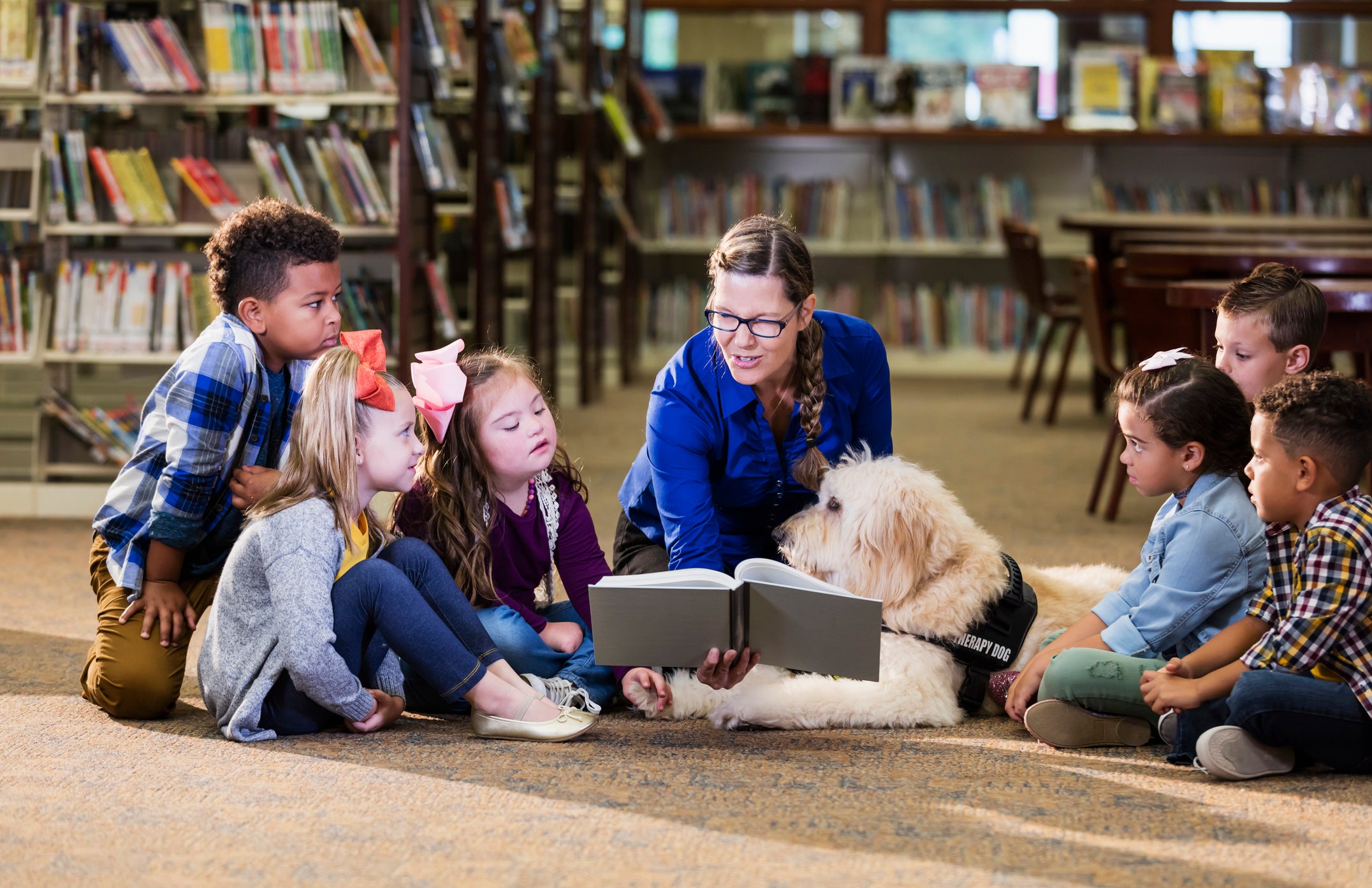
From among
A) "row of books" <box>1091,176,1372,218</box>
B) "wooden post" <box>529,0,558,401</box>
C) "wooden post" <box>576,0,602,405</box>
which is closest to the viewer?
"wooden post" <box>529,0,558,401</box>

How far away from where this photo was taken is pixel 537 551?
252 centimetres

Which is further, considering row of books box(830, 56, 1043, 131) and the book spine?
row of books box(830, 56, 1043, 131)

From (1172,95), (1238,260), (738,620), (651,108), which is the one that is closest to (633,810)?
(738,620)

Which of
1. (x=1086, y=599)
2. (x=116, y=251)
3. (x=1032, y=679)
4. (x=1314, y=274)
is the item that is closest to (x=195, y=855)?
(x=1032, y=679)

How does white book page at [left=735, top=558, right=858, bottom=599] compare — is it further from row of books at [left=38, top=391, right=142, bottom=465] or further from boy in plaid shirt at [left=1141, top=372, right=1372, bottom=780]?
row of books at [left=38, top=391, right=142, bottom=465]

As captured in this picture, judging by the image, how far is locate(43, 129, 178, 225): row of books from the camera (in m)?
4.14

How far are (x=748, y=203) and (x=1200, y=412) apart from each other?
6504mm

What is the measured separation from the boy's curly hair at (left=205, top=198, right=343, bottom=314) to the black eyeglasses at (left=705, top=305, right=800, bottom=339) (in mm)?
772

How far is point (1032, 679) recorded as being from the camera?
2.30 m

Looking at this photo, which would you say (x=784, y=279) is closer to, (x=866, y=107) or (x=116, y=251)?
(x=116, y=251)

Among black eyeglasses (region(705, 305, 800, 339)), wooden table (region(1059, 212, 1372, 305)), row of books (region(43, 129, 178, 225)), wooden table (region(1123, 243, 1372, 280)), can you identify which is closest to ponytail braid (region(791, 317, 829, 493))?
black eyeglasses (region(705, 305, 800, 339))

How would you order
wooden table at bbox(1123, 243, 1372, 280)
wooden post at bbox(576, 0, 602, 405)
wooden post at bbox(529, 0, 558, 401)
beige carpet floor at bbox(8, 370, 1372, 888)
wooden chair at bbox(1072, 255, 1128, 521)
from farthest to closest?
1. wooden post at bbox(576, 0, 602, 405)
2. wooden post at bbox(529, 0, 558, 401)
3. wooden chair at bbox(1072, 255, 1128, 521)
4. wooden table at bbox(1123, 243, 1372, 280)
5. beige carpet floor at bbox(8, 370, 1372, 888)

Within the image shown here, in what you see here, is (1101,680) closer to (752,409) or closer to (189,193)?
(752,409)

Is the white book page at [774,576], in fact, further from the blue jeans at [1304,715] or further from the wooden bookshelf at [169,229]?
the wooden bookshelf at [169,229]
